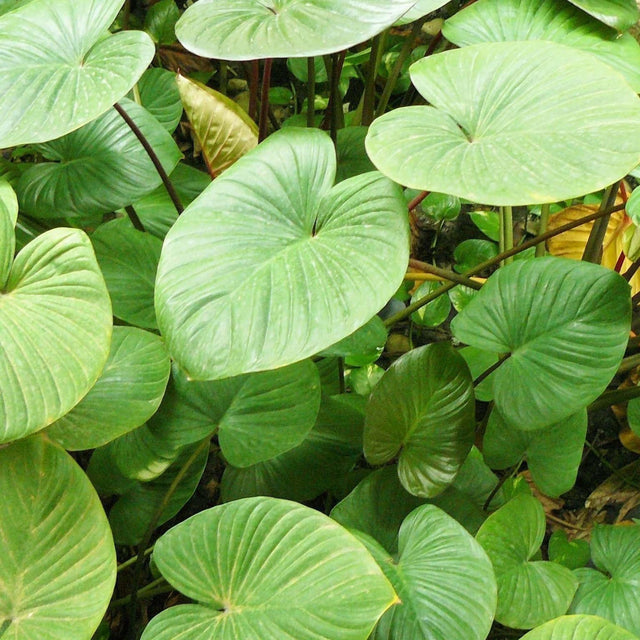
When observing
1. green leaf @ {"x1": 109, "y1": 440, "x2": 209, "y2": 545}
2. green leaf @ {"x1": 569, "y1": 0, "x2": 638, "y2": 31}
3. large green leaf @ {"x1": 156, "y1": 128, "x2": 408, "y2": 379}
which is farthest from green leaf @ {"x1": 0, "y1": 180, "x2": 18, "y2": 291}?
green leaf @ {"x1": 569, "y1": 0, "x2": 638, "y2": 31}

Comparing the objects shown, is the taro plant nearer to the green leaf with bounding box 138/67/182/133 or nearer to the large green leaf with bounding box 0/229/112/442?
the large green leaf with bounding box 0/229/112/442

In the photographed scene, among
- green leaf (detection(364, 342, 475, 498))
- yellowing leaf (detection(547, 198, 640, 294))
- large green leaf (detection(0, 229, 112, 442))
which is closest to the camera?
large green leaf (detection(0, 229, 112, 442))

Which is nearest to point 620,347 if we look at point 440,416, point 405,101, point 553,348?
point 553,348

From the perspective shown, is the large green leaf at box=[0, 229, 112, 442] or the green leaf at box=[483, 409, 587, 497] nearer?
the large green leaf at box=[0, 229, 112, 442]

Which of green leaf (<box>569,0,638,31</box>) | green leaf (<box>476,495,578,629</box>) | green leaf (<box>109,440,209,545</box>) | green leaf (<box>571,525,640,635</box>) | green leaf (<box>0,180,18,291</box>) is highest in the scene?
green leaf (<box>569,0,638,31</box>)

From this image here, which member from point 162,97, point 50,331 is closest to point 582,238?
point 162,97

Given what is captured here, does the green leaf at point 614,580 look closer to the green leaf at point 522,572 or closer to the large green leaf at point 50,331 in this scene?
the green leaf at point 522,572

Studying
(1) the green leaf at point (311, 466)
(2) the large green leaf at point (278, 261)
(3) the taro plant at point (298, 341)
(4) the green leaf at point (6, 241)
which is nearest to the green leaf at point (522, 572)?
(3) the taro plant at point (298, 341)

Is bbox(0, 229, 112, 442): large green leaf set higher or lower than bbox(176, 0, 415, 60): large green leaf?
lower
